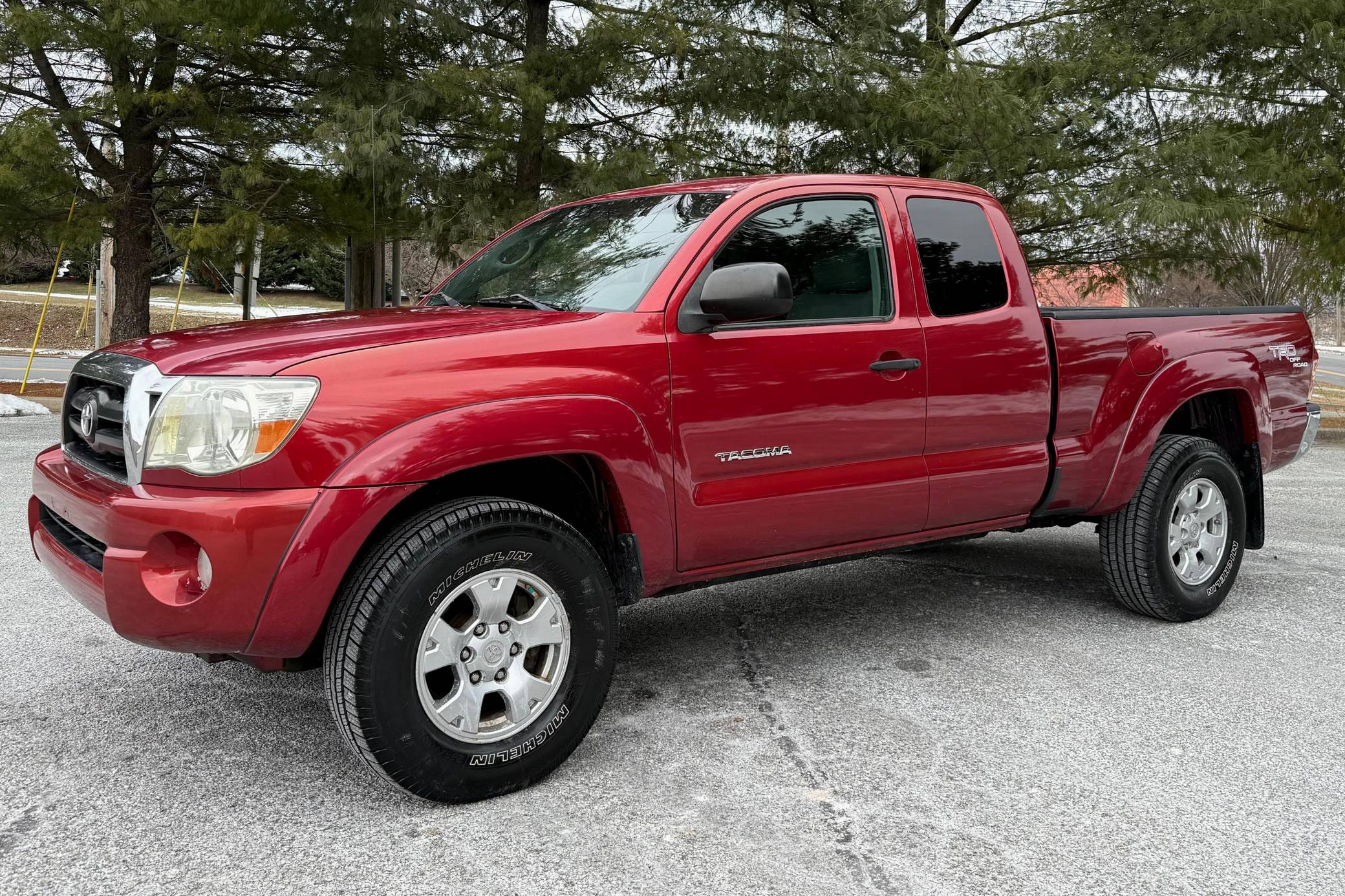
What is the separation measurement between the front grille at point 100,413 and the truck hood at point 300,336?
0.24 ft

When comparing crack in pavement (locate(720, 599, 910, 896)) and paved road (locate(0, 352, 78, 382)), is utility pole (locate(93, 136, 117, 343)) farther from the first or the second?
crack in pavement (locate(720, 599, 910, 896))

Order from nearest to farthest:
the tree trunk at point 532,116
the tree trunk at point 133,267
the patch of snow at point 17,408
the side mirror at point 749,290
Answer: the side mirror at point 749,290 < the tree trunk at point 532,116 < the patch of snow at point 17,408 < the tree trunk at point 133,267

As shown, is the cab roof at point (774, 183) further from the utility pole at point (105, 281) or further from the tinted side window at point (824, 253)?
the utility pole at point (105, 281)

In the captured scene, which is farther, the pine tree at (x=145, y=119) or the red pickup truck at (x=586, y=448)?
the pine tree at (x=145, y=119)

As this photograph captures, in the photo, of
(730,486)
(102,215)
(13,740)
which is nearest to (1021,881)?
(730,486)

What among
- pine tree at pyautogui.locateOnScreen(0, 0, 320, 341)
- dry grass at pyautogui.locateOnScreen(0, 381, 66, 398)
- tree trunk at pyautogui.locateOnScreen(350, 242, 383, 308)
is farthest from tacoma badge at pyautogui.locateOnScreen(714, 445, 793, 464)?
dry grass at pyautogui.locateOnScreen(0, 381, 66, 398)

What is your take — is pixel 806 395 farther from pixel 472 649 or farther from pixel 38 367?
pixel 38 367

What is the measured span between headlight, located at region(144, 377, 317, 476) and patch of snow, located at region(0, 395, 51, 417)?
39.0ft

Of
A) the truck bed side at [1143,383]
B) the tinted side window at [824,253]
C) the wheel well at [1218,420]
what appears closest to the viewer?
the tinted side window at [824,253]

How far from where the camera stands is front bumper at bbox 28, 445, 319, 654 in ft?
9.86

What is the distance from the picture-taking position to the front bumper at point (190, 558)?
3.00 meters

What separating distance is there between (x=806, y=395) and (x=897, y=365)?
0.46m

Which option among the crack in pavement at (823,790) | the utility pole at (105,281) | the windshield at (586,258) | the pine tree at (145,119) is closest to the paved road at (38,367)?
the utility pole at (105,281)

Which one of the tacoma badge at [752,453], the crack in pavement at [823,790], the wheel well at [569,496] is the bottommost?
the crack in pavement at [823,790]
